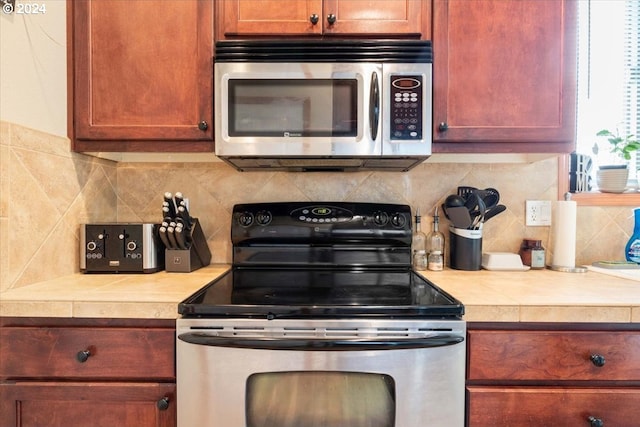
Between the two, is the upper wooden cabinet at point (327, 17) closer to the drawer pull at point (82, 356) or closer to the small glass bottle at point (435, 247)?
the small glass bottle at point (435, 247)

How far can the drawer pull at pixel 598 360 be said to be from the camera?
0.94m

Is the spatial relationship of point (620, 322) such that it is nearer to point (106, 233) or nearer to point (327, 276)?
point (327, 276)

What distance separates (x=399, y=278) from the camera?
134 cm

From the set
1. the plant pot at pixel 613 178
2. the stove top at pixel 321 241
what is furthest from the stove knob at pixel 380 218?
the plant pot at pixel 613 178

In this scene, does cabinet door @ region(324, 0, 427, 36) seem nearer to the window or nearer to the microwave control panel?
the microwave control panel

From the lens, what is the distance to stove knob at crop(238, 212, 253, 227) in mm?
1519

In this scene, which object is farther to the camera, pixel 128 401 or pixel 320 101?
pixel 320 101

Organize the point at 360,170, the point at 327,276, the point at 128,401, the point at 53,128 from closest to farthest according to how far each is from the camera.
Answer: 1. the point at 128,401
2. the point at 53,128
3. the point at 327,276
4. the point at 360,170

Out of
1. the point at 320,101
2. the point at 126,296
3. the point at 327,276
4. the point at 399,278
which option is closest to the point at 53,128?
the point at 126,296

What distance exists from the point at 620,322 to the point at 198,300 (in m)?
1.19

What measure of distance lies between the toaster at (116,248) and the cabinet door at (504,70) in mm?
1203

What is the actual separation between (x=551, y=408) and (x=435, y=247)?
71cm

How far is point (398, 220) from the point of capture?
1.51 m

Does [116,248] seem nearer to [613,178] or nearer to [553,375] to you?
[553,375]
